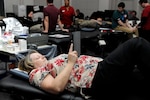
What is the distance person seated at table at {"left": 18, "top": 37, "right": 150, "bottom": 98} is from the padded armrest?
0.04m

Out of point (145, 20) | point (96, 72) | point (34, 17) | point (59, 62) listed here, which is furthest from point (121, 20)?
point (96, 72)

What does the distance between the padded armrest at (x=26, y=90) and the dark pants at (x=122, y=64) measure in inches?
7.9

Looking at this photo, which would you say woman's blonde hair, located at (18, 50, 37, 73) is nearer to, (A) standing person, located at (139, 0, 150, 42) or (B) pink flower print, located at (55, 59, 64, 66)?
(B) pink flower print, located at (55, 59, 64, 66)

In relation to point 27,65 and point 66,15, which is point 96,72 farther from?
point 66,15

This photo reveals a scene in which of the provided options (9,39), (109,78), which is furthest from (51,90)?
(9,39)

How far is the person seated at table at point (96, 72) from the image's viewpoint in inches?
55.8

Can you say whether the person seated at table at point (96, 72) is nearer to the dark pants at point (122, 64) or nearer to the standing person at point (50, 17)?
the dark pants at point (122, 64)

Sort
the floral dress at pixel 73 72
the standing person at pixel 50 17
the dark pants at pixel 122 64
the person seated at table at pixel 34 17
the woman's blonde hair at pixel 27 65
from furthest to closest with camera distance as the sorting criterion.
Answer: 1. the person seated at table at pixel 34 17
2. the standing person at pixel 50 17
3. the woman's blonde hair at pixel 27 65
4. the floral dress at pixel 73 72
5. the dark pants at pixel 122 64

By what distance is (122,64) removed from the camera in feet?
4.64

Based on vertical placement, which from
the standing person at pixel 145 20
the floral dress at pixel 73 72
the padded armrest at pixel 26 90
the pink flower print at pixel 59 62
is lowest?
the padded armrest at pixel 26 90

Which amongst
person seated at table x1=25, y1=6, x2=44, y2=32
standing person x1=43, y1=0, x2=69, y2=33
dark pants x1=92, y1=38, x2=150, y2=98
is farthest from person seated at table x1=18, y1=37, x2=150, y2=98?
person seated at table x1=25, y1=6, x2=44, y2=32

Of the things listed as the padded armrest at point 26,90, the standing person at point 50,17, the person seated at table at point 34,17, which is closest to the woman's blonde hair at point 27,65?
the padded armrest at point 26,90

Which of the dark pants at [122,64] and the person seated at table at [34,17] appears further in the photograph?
the person seated at table at [34,17]

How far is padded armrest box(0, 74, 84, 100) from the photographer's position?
1.50 meters
